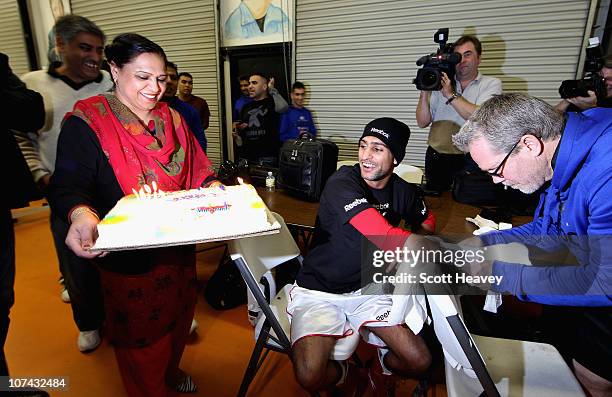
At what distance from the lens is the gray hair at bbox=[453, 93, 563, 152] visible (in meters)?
1.22

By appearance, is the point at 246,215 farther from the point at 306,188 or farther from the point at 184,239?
the point at 306,188

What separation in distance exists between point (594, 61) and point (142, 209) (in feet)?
10.2

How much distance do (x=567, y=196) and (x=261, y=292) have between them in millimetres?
1320

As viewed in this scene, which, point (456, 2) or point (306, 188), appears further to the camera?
point (456, 2)

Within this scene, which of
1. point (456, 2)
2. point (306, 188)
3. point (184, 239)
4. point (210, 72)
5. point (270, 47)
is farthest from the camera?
point (210, 72)

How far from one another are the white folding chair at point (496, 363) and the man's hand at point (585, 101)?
1.61m

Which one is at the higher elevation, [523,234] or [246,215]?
[246,215]

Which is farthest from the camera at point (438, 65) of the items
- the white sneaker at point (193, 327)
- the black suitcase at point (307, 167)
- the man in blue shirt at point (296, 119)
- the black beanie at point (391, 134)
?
the white sneaker at point (193, 327)

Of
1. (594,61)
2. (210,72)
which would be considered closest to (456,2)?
(594,61)

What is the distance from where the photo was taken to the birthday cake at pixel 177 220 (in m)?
1.02

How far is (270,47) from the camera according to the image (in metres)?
5.19

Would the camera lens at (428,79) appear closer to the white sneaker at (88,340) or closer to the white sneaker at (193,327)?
the white sneaker at (193,327)

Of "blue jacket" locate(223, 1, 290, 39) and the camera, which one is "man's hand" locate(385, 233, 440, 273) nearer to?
the camera

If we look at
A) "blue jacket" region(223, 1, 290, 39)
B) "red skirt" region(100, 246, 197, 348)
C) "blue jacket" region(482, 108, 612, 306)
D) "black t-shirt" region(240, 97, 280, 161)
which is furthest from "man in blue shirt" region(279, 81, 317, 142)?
"blue jacket" region(482, 108, 612, 306)
